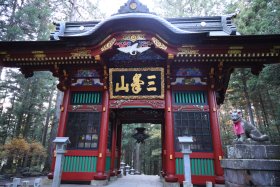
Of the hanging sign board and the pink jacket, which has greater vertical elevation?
the hanging sign board

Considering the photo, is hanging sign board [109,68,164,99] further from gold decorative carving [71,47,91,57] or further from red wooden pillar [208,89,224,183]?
red wooden pillar [208,89,224,183]

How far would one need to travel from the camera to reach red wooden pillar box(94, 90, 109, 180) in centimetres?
776

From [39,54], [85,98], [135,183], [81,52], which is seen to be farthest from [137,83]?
[135,183]

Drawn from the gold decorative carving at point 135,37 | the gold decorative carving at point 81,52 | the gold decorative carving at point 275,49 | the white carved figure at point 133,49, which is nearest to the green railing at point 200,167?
the white carved figure at point 133,49

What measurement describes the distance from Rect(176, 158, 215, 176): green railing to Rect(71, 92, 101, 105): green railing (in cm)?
429

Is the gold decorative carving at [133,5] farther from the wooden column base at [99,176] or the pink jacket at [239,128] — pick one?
the wooden column base at [99,176]

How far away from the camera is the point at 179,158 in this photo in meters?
7.73

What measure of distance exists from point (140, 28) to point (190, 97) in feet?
11.7

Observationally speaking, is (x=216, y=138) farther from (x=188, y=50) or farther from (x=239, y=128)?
(x=188, y=50)

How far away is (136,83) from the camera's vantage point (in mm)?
8539

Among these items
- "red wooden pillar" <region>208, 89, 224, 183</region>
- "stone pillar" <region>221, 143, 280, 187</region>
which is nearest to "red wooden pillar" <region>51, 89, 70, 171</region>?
"red wooden pillar" <region>208, 89, 224, 183</region>

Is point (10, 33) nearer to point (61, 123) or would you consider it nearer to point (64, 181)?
point (61, 123)

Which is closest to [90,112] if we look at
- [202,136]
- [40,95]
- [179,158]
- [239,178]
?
[179,158]

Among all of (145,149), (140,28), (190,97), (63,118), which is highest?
(140,28)
